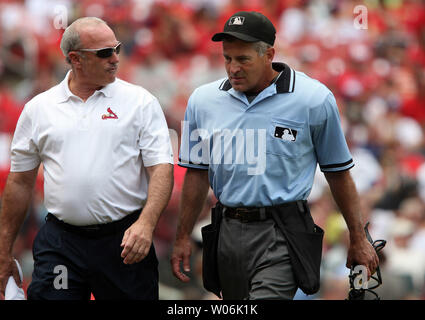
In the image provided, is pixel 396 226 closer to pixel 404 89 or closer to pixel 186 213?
pixel 404 89

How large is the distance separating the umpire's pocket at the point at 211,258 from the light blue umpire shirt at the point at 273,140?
0.72 feet

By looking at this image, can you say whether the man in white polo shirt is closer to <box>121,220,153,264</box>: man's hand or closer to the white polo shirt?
the white polo shirt

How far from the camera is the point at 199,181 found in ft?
15.5

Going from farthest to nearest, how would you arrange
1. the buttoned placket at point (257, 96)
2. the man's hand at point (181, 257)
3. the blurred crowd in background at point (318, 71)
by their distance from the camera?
the blurred crowd in background at point (318, 71) → the man's hand at point (181, 257) → the buttoned placket at point (257, 96)

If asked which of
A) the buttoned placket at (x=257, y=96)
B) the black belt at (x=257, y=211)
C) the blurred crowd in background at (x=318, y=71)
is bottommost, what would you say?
the blurred crowd in background at (x=318, y=71)

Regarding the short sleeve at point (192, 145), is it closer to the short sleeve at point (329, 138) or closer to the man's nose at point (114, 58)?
the man's nose at point (114, 58)

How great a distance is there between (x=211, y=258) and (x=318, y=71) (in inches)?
214

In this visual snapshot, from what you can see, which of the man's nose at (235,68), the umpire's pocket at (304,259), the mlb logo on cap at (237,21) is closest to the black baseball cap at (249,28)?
the mlb logo on cap at (237,21)

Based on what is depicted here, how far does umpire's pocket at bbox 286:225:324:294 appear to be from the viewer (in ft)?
14.1

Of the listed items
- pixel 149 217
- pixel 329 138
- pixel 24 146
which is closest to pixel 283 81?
pixel 329 138

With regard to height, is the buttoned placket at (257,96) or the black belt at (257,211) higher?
the buttoned placket at (257,96)

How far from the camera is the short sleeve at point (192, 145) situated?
4629 millimetres

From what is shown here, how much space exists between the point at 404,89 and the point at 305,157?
5.61m

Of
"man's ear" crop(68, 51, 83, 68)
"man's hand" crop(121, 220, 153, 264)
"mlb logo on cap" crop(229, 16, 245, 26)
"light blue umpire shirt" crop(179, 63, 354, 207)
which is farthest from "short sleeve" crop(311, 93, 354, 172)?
"man's ear" crop(68, 51, 83, 68)
